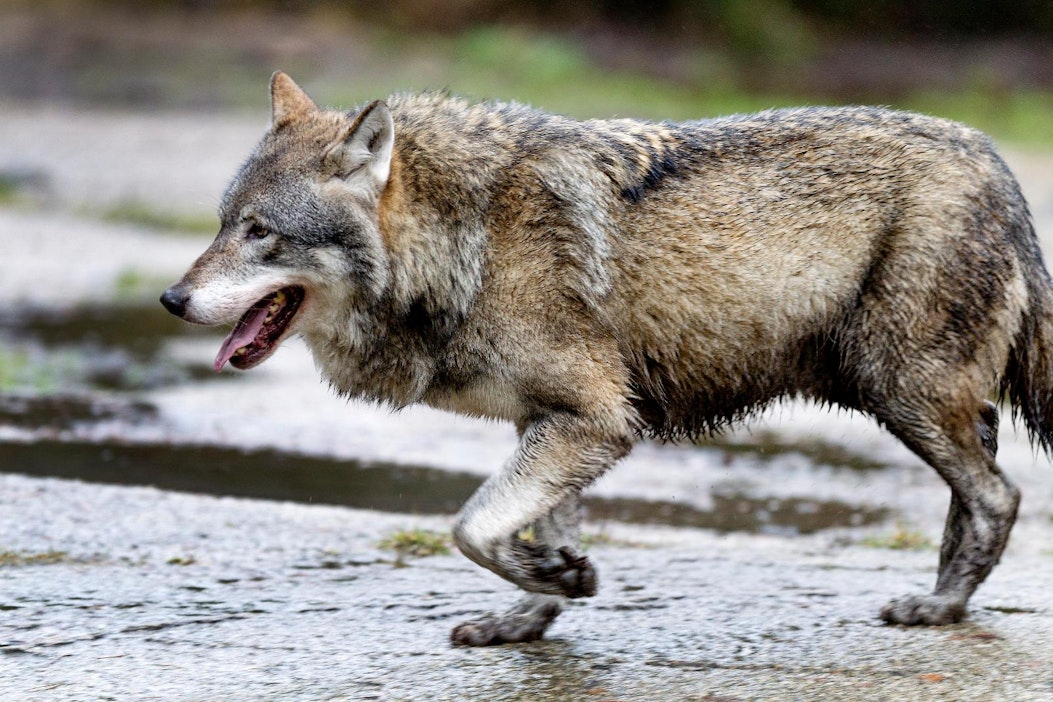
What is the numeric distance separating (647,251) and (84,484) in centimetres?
312

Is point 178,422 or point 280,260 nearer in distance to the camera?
point 280,260

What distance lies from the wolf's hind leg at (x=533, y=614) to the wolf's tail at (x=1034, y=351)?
1659 millimetres

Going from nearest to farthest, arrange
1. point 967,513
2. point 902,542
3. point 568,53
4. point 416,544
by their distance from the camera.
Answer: point 967,513 → point 416,544 → point 902,542 → point 568,53

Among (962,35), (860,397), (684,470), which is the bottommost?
(684,470)

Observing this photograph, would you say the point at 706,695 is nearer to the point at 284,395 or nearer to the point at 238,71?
the point at 284,395

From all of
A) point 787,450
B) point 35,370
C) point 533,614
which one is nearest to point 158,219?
point 35,370

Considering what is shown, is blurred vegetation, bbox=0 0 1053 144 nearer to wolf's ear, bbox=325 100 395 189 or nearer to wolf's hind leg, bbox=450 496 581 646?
wolf's hind leg, bbox=450 496 581 646

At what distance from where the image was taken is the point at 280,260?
4637mm

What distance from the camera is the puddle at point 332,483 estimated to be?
6973 mm

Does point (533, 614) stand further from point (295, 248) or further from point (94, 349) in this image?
point (94, 349)

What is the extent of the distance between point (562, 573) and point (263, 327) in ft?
4.27

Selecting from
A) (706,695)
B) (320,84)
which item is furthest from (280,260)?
(320,84)

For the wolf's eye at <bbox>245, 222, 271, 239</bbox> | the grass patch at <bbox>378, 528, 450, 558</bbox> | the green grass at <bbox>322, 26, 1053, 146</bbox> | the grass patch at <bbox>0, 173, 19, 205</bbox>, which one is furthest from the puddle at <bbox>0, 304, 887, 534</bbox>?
the green grass at <bbox>322, 26, 1053, 146</bbox>

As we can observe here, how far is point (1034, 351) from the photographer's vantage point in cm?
503
